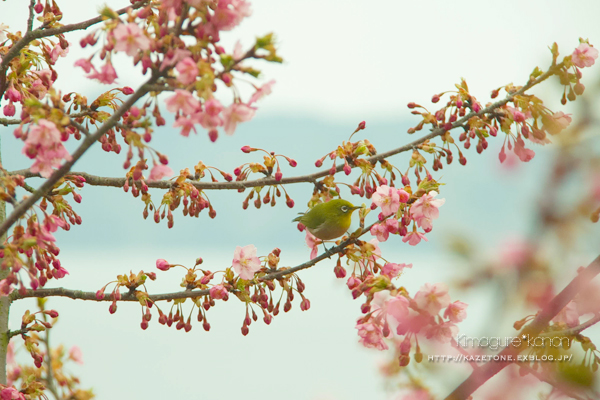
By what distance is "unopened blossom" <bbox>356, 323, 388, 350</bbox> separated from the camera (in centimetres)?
177

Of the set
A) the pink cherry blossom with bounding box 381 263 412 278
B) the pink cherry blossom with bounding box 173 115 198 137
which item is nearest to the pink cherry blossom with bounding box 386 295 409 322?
the pink cherry blossom with bounding box 381 263 412 278

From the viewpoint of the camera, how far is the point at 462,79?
2.27 meters

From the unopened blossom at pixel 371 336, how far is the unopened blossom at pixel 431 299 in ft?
0.93

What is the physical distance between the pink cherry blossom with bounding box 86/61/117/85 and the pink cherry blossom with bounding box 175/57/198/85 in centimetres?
33

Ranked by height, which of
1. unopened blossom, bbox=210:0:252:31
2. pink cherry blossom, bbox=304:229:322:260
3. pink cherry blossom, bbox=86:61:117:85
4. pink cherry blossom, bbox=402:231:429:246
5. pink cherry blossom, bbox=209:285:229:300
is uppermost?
pink cherry blossom, bbox=86:61:117:85

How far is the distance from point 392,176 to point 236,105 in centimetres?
113

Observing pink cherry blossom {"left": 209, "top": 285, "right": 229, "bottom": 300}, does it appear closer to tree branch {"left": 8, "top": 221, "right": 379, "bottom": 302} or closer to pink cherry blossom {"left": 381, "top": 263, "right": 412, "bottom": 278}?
tree branch {"left": 8, "top": 221, "right": 379, "bottom": 302}

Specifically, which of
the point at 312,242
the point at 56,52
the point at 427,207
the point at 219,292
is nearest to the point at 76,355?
the point at 219,292

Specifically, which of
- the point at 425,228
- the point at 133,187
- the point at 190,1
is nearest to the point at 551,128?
the point at 190,1

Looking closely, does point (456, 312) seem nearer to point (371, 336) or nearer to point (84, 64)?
point (371, 336)

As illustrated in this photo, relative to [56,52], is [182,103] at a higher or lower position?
lower

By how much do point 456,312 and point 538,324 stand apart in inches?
32.3

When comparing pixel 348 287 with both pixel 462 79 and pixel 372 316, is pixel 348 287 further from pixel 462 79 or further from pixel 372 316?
pixel 462 79

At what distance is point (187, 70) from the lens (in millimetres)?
1332
